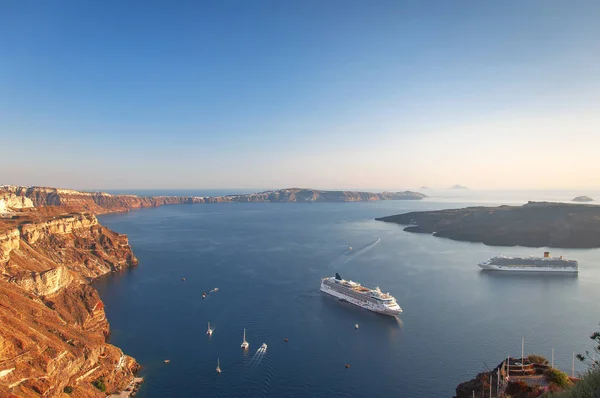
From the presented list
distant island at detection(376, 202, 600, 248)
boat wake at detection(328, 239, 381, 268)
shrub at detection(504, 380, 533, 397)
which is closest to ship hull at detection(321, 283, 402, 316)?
boat wake at detection(328, 239, 381, 268)

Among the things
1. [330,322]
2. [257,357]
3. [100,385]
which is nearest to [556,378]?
[257,357]

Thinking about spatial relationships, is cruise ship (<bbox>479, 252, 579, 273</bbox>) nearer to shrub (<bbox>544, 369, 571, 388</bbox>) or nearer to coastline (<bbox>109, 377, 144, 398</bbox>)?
shrub (<bbox>544, 369, 571, 388</bbox>)

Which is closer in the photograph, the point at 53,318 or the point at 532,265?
the point at 53,318

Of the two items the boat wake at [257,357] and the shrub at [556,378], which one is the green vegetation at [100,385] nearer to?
the boat wake at [257,357]

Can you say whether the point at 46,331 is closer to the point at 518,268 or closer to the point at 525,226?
the point at 518,268

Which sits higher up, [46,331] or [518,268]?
[46,331]

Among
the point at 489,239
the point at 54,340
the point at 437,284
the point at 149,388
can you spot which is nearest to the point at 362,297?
the point at 437,284

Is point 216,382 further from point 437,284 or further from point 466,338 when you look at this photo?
point 437,284
